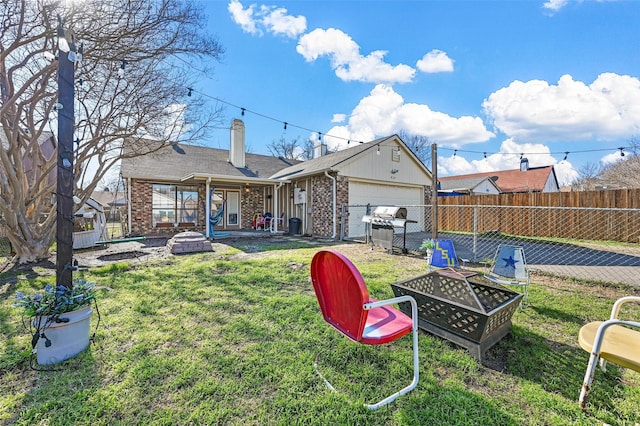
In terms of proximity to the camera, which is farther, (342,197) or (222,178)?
(342,197)

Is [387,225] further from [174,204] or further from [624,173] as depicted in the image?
[624,173]

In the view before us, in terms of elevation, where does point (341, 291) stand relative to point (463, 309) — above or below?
above

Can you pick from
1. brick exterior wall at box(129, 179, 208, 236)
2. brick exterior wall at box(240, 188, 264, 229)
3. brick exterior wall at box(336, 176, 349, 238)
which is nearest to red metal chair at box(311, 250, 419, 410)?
brick exterior wall at box(336, 176, 349, 238)

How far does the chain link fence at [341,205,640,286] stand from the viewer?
5.94 metres

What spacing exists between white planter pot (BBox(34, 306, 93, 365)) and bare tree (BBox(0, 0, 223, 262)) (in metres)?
2.88

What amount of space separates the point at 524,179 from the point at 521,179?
248 millimetres

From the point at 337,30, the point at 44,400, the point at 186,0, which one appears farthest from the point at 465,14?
the point at 44,400

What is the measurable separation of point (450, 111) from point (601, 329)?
1427 centimetres

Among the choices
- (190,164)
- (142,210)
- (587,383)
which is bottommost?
(587,383)

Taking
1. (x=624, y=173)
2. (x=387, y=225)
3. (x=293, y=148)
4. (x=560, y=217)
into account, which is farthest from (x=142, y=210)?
(x=624, y=173)

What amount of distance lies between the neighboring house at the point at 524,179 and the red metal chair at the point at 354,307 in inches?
1012

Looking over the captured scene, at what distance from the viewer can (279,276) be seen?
499 cm

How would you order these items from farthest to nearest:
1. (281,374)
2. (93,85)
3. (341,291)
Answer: (93,85), (281,374), (341,291)

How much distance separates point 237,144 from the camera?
580 inches
